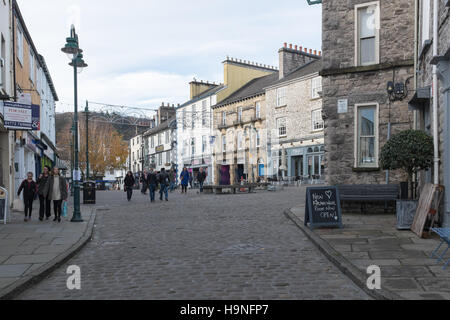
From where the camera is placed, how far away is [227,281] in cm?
570

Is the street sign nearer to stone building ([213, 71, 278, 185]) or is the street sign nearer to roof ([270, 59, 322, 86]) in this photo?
roof ([270, 59, 322, 86])

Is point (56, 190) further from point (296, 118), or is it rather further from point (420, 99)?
point (296, 118)

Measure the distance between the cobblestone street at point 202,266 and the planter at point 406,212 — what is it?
2.12 m

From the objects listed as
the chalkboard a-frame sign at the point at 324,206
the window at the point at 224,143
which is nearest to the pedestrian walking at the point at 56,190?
the chalkboard a-frame sign at the point at 324,206

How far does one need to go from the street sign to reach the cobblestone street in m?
4.11

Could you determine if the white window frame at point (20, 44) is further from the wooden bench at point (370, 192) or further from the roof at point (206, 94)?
the roof at point (206, 94)

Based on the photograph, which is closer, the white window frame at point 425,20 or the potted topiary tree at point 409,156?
the potted topiary tree at point 409,156

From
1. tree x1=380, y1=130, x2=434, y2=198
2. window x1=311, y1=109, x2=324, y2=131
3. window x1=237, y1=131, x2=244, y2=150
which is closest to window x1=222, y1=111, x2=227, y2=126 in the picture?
window x1=237, y1=131, x2=244, y2=150

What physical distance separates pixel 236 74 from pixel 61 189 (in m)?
35.4

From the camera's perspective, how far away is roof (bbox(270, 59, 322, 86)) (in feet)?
112

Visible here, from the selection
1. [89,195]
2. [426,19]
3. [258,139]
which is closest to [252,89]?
[258,139]

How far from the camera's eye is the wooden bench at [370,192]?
39.5 ft
